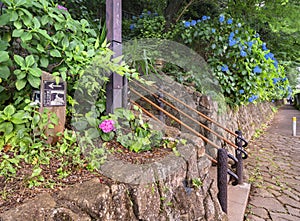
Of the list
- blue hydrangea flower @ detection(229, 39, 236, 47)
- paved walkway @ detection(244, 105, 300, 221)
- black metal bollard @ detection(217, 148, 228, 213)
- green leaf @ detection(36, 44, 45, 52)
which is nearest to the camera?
green leaf @ detection(36, 44, 45, 52)

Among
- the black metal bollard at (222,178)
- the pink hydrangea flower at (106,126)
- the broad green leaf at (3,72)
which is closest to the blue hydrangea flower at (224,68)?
the black metal bollard at (222,178)

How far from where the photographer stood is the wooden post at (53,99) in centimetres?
146

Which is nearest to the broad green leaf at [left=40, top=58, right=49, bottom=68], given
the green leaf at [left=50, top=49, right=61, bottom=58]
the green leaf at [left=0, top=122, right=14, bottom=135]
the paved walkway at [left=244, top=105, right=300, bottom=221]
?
the green leaf at [left=50, top=49, right=61, bottom=58]

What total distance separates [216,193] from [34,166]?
1584mm

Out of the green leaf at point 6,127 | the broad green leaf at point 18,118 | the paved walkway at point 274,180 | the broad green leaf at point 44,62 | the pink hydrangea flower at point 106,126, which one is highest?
the broad green leaf at point 44,62

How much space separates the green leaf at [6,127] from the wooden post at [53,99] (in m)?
0.19

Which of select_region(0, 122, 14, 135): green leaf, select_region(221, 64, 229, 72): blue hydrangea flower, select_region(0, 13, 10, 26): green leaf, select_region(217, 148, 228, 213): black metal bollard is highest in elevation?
select_region(0, 13, 10, 26): green leaf

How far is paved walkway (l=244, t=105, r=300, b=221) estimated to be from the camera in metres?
2.54

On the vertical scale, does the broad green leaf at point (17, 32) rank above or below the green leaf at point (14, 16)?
below

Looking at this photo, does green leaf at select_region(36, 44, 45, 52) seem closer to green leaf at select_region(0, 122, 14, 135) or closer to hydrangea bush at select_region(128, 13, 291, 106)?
green leaf at select_region(0, 122, 14, 135)

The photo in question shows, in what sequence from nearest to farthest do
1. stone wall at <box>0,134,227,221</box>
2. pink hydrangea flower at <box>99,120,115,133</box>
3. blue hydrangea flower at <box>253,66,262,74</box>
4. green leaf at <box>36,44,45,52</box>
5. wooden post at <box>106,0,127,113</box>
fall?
stone wall at <box>0,134,227,221</box>
green leaf at <box>36,44,45,52</box>
pink hydrangea flower at <box>99,120,115,133</box>
wooden post at <box>106,0,127,113</box>
blue hydrangea flower at <box>253,66,262,74</box>

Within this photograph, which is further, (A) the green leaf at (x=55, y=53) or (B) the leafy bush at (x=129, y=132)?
(B) the leafy bush at (x=129, y=132)

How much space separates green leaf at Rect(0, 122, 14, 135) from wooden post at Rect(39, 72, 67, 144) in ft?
0.64

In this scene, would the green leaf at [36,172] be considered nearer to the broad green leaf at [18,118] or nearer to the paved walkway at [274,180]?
the broad green leaf at [18,118]
